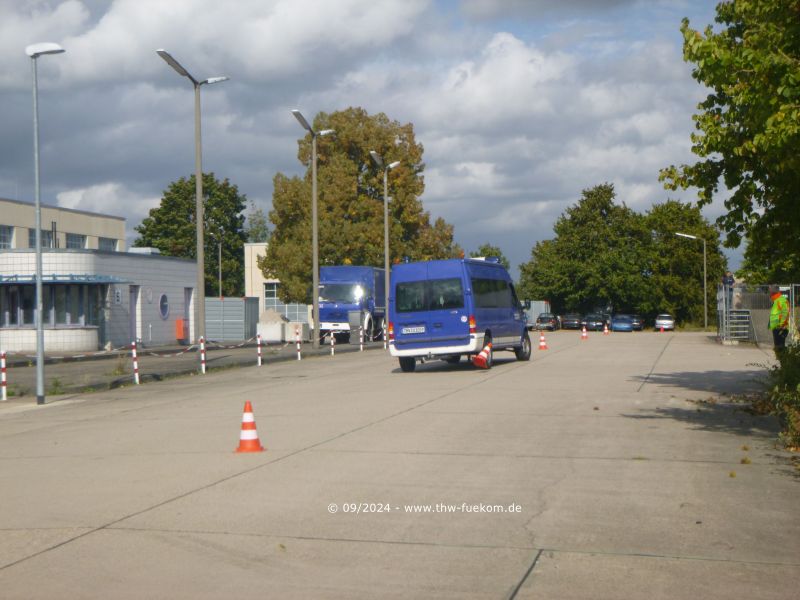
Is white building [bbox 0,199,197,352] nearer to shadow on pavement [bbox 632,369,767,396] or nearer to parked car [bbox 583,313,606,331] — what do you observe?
shadow on pavement [bbox 632,369,767,396]

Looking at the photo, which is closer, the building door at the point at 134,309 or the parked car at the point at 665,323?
the building door at the point at 134,309

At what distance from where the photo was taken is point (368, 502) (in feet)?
26.8

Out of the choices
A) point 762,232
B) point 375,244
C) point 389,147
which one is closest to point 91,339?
point 375,244

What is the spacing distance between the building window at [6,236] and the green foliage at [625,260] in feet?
154

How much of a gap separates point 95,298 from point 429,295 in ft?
74.2

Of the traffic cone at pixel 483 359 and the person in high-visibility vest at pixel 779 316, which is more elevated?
the person in high-visibility vest at pixel 779 316

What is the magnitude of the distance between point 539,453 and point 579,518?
325 cm


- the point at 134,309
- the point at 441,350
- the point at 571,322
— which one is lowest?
the point at 441,350

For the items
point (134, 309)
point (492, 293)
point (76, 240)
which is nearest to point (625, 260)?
point (76, 240)

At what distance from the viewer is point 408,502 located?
26.8 ft

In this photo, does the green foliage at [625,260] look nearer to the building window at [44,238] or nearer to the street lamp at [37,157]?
the building window at [44,238]

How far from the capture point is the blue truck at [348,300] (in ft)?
156

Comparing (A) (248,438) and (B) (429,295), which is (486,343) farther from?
(A) (248,438)

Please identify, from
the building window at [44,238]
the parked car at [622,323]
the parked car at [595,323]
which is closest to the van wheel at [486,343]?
the building window at [44,238]
